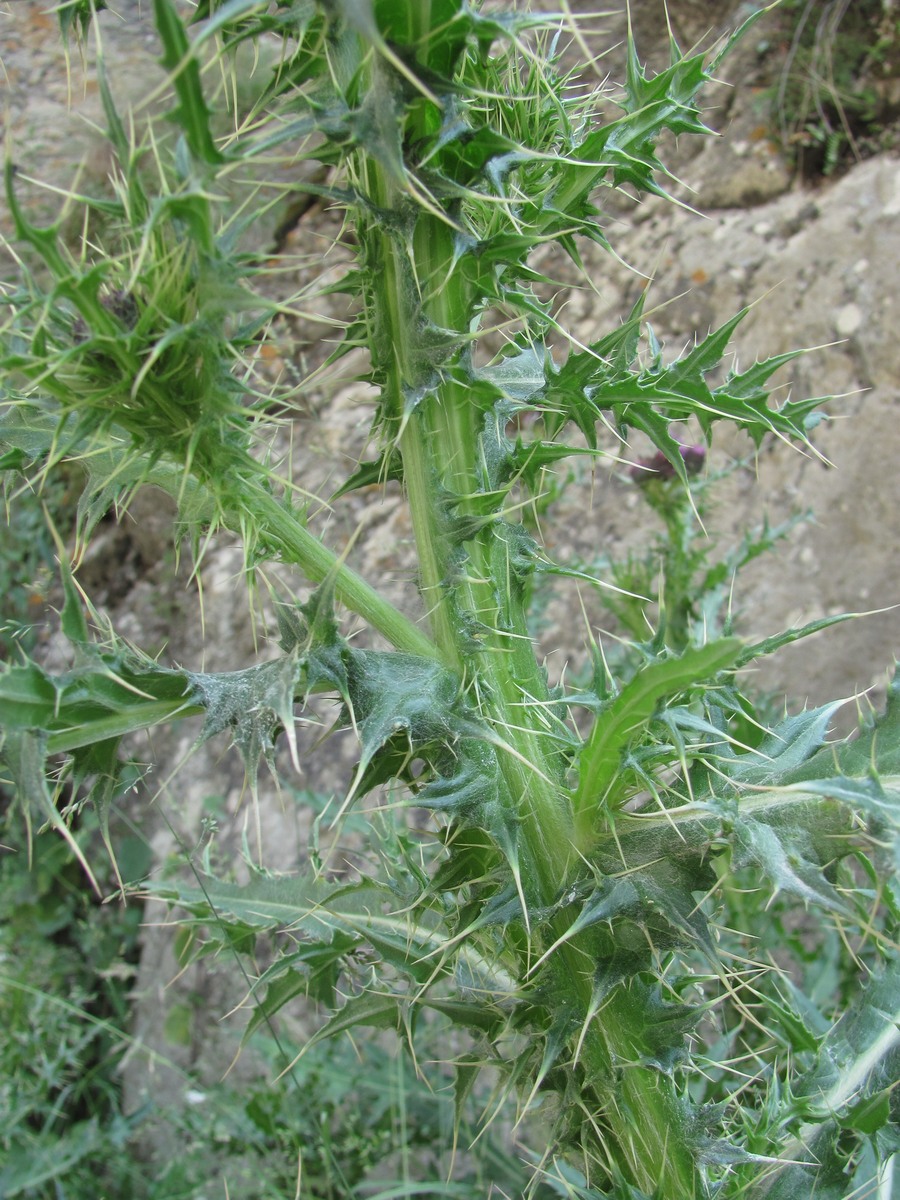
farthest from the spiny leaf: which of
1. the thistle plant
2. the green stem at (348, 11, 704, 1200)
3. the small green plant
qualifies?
the small green plant

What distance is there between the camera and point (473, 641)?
1204 mm

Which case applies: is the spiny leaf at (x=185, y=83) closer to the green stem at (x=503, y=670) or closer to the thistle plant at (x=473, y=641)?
the thistle plant at (x=473, y=641)

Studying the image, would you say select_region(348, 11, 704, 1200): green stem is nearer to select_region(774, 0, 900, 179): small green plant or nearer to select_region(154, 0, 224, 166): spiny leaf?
select_region(154, 0, 224, 166): spiny leaf

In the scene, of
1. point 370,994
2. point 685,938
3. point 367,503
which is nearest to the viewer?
point 685,938

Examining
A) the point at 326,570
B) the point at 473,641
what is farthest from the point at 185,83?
the point at 473,641

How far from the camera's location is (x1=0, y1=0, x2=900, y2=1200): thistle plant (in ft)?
3.16

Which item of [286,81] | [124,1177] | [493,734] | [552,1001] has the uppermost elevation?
[286,81]

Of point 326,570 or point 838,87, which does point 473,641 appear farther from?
point 838,87

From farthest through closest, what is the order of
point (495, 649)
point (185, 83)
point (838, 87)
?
point (838, 87) → point (495, 649) → point (185, 83)

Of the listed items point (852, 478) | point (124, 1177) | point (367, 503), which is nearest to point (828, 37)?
point (852, 478)

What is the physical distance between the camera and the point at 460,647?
1211mm

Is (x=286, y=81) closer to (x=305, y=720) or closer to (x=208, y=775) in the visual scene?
(x=305, y=720)

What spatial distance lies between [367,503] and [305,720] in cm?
279

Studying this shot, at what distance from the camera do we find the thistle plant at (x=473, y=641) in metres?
0.96
